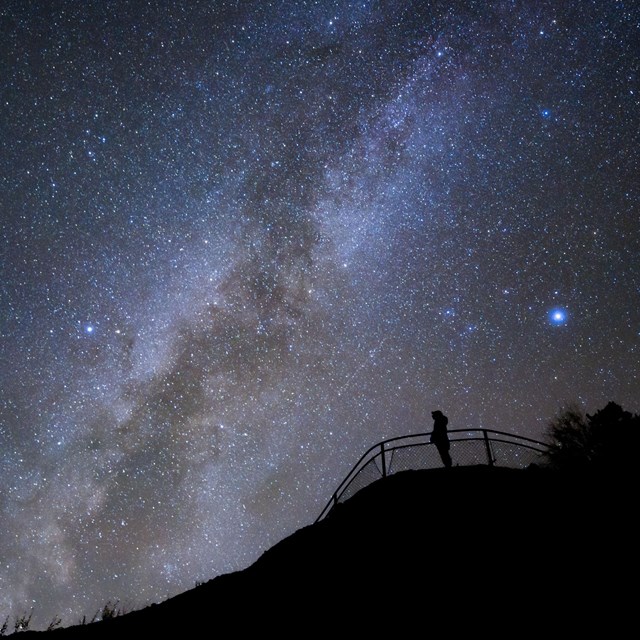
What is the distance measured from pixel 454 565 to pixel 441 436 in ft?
13.9

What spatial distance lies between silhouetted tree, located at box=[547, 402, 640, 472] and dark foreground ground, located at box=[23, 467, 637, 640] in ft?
3.62

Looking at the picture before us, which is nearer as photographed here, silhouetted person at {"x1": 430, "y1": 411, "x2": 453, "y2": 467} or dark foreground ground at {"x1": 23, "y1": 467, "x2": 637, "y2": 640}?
dark foreground ground at {"x1": 23, "y1": 467, "x2": 637, "y2": 640}

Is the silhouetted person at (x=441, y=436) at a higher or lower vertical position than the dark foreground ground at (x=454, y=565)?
higher

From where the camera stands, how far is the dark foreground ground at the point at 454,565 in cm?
801

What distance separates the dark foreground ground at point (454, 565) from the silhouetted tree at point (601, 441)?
1102mm

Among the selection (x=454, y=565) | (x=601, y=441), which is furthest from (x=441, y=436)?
(x=601, y=441)

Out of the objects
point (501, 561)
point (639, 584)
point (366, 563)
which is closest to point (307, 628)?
point (366, 563)

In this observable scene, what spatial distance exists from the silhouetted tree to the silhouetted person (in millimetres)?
3222

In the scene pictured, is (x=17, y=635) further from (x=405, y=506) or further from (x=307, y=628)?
(x=405, y=506)

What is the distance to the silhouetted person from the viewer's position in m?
12.8

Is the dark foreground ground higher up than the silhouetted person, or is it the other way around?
the silhouetted person

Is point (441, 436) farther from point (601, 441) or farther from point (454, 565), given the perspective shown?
point (601, 441)

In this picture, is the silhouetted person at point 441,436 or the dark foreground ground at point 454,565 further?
the silhouetted person at point 441,436

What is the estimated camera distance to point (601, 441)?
20250 millimetres
